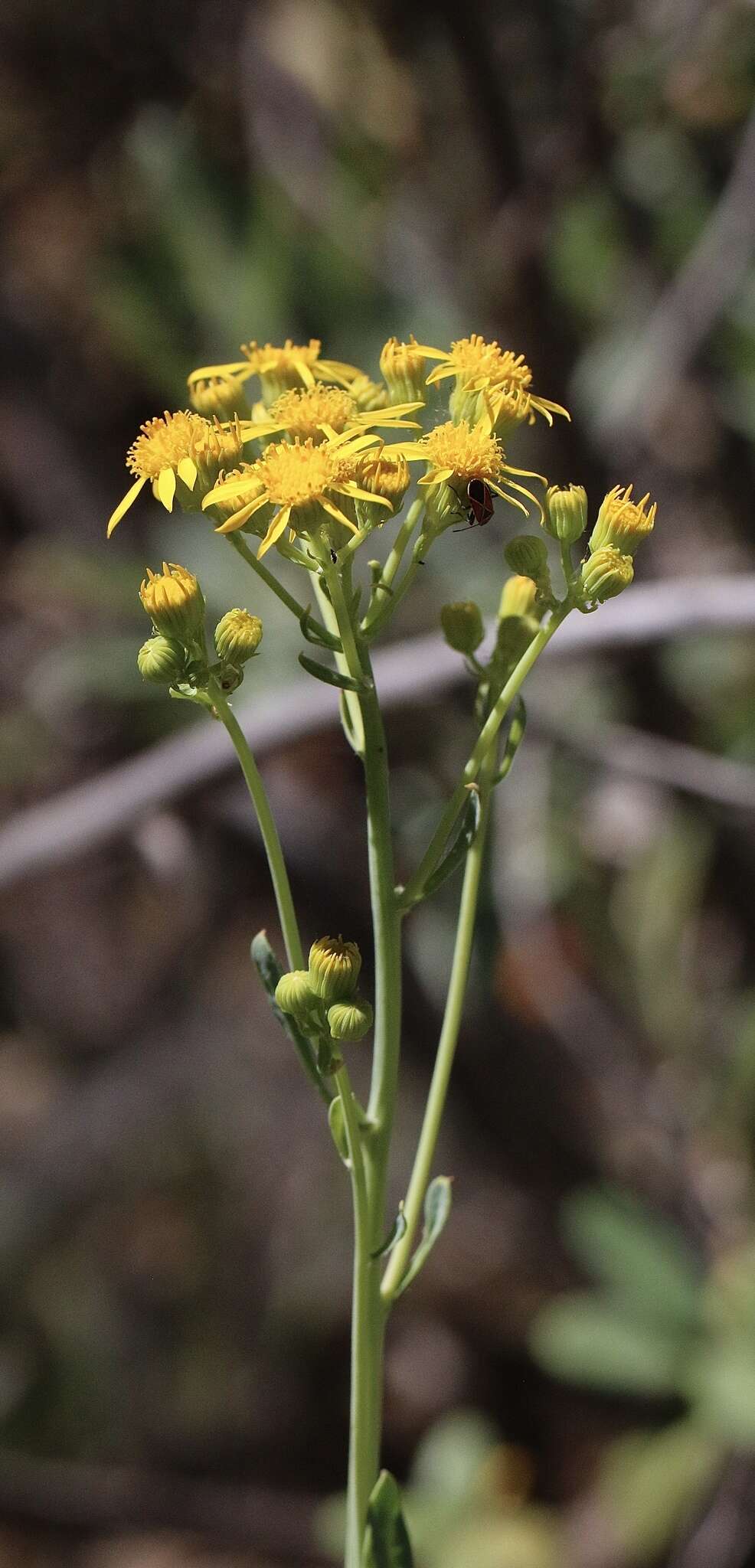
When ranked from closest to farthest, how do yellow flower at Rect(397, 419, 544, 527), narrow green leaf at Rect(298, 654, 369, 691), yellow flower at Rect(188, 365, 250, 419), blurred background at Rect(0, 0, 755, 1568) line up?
1. narrow green leaf at Rect(298, 654, 369, 691)
2. yellow flower at Rect(397, 419, 544, 527)
3. yellow flower at Rect(188, 365, 250, 419)
4. blurred background at Rect(0, 0, 755, 1568)

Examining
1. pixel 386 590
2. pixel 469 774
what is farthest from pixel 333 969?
pixel 386 590

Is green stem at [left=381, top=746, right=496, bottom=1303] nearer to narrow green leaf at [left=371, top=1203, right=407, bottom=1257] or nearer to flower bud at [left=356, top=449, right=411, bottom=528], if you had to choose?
narrow green leaf at [left=371, top=1203, right=407, bottom=1257]

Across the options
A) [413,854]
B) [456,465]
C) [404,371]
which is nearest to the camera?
[456,465]

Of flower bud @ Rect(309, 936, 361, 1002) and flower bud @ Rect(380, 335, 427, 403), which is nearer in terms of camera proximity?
flower bud @ Rect(309, 936, 361, 1002)

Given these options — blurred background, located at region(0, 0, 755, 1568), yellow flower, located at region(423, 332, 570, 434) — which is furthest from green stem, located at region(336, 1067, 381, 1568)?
blurred background, located at region(0, 0, 755, 1568)

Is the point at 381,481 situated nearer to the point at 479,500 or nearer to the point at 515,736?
the point at 479,500

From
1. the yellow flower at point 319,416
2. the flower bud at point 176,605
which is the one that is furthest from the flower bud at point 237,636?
the yellow flower at point 319,416
